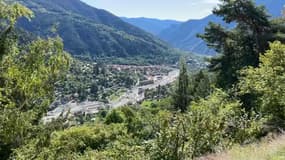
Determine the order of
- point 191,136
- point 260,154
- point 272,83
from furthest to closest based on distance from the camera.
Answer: point 272,83, point 191,136, point 260,154

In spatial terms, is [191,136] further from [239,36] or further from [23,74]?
[239,36]

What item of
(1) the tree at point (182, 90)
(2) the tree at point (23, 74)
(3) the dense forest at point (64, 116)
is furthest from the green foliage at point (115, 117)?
(2) the tree at point (23, 74)

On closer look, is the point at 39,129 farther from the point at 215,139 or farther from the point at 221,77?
the point at 221,77

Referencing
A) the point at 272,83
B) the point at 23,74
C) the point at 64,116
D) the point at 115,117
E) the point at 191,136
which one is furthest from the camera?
the point at 115,117

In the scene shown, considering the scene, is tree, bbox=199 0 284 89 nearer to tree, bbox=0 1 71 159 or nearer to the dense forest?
the dense forest

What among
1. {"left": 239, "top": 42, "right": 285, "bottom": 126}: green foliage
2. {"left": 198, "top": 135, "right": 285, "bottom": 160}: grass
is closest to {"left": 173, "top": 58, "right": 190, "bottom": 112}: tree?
{"left": 239, "top": 42, "right": 285, "bottom": 126}: green foliage

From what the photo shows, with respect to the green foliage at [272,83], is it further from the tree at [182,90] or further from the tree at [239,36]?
the tree at [182,90]

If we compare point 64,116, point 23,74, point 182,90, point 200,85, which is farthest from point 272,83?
point 182,90
